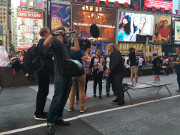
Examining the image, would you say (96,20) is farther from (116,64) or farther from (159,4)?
(116,64)

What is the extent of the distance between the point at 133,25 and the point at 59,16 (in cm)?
1490

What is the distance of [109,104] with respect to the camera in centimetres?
555

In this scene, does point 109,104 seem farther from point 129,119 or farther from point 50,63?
point 50,63

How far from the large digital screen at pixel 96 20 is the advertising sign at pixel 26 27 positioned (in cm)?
1942

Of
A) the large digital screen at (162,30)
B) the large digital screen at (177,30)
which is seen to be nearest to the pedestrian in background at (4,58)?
the large digital screen at (162,30)

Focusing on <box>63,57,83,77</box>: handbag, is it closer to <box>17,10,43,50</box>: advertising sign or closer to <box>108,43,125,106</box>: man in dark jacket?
<box>108,43,125,106</box>: man in dark jacket

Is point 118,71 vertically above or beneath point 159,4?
beneath

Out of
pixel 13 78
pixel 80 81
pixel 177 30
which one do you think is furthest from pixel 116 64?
pixel 177 30

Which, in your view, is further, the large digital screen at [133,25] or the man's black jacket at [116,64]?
the large digital screen at [133,25]

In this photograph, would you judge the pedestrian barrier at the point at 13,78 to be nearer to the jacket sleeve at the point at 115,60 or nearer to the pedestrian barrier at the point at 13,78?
the pedestrian barrier at the point at 13,78

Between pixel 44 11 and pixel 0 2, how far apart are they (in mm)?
116719

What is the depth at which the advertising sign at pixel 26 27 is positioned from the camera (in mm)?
45469

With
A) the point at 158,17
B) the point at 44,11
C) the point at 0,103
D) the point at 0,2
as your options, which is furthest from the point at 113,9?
the point at 0,2

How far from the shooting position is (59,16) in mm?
31312
